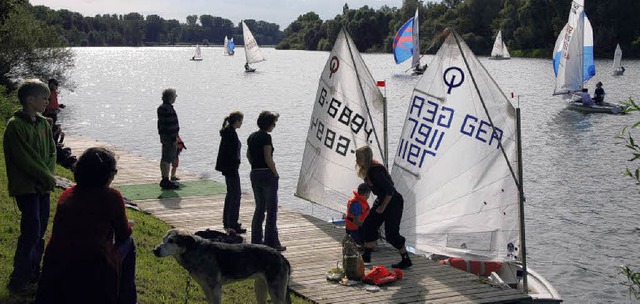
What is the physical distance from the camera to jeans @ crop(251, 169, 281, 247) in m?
13.0

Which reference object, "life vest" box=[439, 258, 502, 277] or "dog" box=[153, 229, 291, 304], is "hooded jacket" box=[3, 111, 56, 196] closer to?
"dog" box=[153, 229, 291, 304]

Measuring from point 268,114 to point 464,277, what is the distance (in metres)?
3.95

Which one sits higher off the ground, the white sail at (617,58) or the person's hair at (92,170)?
the person's hair at (92,170)

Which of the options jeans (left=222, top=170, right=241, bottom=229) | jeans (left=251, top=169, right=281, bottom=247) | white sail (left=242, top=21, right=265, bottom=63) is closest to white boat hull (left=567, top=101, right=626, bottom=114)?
jeans (left=222, top=170, right=241, bottom=229)

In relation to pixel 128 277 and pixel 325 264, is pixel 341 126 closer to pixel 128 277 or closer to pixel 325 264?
pixel 325 264

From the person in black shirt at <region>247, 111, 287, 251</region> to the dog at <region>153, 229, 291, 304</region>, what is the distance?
343cm

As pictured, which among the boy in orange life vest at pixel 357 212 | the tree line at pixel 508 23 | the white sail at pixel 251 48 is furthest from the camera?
the tree line at pixel 508 23

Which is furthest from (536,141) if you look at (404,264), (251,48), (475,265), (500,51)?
(500,51)

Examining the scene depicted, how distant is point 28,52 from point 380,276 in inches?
1719

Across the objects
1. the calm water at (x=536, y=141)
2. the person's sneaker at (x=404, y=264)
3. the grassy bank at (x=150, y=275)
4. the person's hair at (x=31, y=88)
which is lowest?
the calm water at (x=536, y=141)

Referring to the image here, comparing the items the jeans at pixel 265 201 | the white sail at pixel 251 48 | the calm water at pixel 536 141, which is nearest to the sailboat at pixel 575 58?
the calm water at pixel 536 141

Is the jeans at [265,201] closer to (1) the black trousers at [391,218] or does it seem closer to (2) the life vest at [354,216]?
(2) the life vest at [354,216]

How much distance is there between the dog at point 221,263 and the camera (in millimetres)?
9086

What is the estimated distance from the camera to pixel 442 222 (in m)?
14.3
